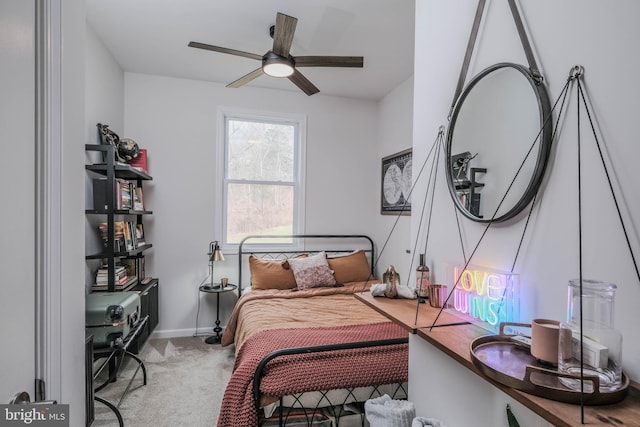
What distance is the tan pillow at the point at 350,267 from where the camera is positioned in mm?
3627

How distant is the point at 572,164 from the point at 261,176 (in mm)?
3416

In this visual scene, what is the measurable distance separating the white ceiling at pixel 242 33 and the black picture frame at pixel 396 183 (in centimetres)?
85

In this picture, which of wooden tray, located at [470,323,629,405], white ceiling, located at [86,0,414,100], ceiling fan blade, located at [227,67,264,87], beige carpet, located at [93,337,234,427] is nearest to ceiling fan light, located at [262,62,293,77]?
ceiling fan blade, located at [227,67,264,87]

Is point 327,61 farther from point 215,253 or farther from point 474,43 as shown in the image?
point 215,253

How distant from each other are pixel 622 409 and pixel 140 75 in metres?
4.17

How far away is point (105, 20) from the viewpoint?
8.34 ft

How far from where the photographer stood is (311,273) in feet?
11.3

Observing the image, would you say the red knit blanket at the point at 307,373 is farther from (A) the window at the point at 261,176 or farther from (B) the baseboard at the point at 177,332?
(A) the window at the point at 261,176

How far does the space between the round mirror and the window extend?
2945mm

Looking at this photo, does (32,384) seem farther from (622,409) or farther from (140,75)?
(140,75)

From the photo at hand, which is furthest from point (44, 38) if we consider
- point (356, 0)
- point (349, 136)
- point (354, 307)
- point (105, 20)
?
point (349, 136)

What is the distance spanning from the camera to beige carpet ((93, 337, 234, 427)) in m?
2.17

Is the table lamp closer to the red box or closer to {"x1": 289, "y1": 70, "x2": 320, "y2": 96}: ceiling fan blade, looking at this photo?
the red box

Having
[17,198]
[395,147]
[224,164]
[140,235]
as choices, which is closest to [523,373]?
[17,198]
